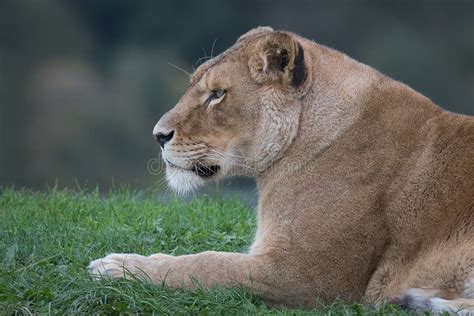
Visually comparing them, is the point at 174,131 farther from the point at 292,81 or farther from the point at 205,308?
the point at 205,308

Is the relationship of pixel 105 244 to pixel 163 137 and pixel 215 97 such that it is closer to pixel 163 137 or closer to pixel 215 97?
pixel 163 137

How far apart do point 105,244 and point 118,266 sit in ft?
2.72

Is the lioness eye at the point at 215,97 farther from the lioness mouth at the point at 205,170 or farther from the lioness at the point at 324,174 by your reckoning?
the lioness mouth at the point at 205,170

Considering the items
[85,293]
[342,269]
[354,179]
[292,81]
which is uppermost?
[292,81]

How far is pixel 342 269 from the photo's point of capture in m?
5.15

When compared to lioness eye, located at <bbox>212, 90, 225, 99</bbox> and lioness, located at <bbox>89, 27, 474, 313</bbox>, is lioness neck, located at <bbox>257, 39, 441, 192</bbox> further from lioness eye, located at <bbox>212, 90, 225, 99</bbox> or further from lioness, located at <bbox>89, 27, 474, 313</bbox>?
lioness eye, located at <bbox>212, 90, 225, 99</bbox>

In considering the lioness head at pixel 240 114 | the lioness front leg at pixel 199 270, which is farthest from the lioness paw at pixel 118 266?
the lioness head at pixel 240 114

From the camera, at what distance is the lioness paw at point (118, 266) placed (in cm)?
530

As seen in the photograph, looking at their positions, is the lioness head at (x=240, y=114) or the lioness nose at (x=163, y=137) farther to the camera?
the lioness nose at (x=163, y=137)

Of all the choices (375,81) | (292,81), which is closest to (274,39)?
(292,81)

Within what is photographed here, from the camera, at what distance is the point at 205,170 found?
5777mm

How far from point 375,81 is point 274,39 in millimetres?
607

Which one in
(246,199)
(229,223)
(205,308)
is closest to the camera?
(205,308)

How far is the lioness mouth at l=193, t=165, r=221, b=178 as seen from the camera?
226 inches
